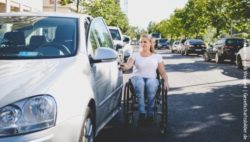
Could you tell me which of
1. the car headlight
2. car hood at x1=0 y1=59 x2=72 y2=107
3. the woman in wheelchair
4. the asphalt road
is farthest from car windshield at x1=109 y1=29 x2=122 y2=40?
the car headlight

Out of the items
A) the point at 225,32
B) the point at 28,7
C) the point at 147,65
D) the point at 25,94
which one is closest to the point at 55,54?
the point at 25,94

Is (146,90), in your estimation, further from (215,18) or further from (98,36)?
(215,18)

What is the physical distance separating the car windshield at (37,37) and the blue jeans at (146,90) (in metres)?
1.68

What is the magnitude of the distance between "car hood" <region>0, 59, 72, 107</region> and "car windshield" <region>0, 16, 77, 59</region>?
284 millimetres

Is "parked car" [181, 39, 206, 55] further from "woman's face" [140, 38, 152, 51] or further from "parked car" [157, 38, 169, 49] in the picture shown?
"woman's face" [140, 38, 152, 51]

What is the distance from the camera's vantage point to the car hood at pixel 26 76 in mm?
3594

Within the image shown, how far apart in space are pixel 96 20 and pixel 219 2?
41.8 metres

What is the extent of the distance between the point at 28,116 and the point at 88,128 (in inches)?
48.3

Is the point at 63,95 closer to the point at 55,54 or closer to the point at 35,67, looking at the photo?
the point at 35,67

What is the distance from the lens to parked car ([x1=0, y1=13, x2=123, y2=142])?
353 cm

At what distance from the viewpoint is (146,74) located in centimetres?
696

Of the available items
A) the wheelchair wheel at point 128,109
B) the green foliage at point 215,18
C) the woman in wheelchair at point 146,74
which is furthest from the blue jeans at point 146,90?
the green foliage at point 215,18

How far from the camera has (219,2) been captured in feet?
152

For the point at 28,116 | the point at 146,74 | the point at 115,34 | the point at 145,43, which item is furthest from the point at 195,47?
the point at 28,116
